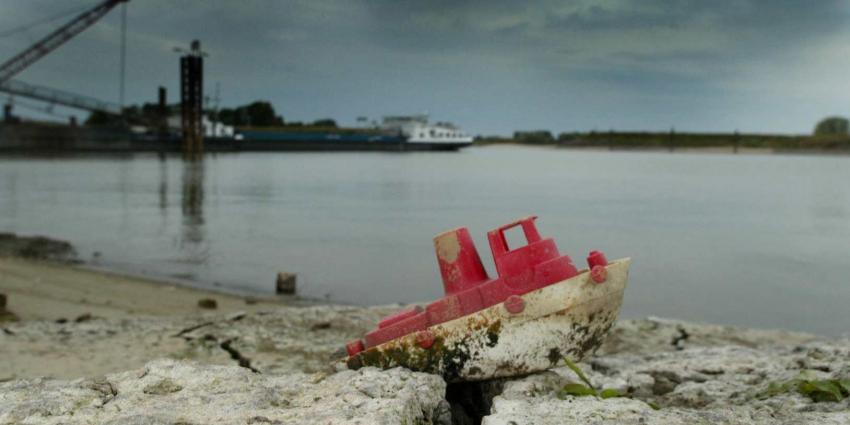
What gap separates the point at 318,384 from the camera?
2.60 m

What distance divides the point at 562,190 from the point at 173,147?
50098 mm

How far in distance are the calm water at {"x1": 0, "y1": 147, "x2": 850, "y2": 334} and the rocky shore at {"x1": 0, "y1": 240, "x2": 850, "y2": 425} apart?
5.11 meters

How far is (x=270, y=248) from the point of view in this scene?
1614cm

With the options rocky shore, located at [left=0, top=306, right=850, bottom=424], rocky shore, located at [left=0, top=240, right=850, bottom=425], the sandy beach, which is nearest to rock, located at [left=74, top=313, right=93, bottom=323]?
the sandy beach

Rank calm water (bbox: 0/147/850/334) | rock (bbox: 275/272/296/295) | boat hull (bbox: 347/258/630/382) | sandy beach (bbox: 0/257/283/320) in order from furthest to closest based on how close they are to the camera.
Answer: calm water (bbox: 0/147/850/334) → rock (bbox: 275/272/296/295) → sandy beach (bbox: 0/257/283/320) → boat hull (bbox: 347/258/630/382)

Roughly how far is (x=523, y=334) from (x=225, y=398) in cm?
115

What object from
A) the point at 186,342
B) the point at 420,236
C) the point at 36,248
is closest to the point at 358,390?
the point at 186,342

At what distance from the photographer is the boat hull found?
8.98ft

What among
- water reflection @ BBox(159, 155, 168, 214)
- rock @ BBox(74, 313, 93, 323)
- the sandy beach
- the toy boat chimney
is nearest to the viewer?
the toy boat chimney

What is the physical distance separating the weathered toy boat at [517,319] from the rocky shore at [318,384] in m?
0.13

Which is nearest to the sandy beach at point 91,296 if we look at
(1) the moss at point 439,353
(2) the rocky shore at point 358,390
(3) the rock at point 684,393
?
(2) the rocky shore at point 358,390

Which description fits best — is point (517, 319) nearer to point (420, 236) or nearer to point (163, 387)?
point (163, 387)

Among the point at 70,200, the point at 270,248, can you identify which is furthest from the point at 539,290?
the point at 70,200

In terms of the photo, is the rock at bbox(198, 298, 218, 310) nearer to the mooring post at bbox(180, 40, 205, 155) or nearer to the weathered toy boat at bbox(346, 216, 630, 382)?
the weathered toy boat at bbox(346, 216, 630, 382)
